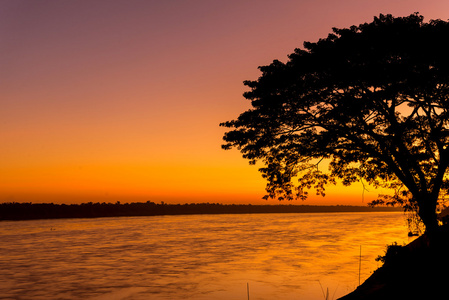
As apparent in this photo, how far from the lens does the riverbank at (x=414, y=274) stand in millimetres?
11523

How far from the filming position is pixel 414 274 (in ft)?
43.3

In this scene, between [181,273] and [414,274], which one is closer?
[414,274]

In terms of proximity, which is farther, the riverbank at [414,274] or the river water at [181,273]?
the river water at [181,273]

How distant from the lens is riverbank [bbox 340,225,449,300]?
454 inches

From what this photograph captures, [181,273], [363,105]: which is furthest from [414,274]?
[181,273]

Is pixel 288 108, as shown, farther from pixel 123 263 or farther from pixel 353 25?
pixel 123 263

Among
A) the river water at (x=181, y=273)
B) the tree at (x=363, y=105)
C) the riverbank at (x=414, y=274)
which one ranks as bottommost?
the river water at (x=181, y=273)

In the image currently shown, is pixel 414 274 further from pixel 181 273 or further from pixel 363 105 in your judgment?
pixel 181 273

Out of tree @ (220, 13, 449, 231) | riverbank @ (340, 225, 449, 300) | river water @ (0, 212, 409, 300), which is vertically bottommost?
river water @ (0, 212, 409, 300)

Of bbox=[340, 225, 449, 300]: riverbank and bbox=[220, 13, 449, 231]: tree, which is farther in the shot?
bbox=[220, 13, 449, 231]: tree

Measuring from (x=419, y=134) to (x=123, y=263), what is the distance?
1105 inches

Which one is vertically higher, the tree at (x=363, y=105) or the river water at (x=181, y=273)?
the tree at (x=363, y=105)

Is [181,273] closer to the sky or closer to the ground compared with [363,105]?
closer to the ground

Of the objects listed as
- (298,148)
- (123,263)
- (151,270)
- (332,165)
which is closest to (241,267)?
(151,270)
